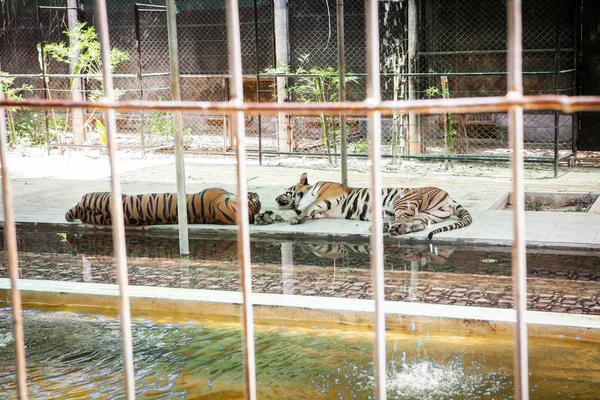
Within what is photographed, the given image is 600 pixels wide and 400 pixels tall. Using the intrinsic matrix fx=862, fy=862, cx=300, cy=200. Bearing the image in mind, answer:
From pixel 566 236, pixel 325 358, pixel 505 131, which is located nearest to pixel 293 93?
pixel 505 131

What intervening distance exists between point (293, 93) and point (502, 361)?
Answer: 952 cm

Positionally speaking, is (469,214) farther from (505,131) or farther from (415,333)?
(505,131)

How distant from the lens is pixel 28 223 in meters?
8.84

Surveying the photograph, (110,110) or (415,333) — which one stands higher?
(110,110)

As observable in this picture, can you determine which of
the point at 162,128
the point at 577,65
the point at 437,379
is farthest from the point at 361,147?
the point at 437,379

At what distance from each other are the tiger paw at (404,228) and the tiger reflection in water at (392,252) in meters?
0.28

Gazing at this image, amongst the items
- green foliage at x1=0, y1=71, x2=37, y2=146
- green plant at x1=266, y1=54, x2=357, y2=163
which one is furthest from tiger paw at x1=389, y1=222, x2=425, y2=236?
green foliage at x1=0, y1=71, x2=37, y2=146

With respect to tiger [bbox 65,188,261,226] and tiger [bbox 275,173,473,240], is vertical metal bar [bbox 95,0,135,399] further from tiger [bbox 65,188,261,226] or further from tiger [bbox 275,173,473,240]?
tiger [bbox 65,188,261,226]

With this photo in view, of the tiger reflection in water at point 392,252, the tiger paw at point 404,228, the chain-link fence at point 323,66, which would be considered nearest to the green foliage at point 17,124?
the chain-link fence at point 323,66

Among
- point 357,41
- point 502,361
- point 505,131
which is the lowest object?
point 502,361

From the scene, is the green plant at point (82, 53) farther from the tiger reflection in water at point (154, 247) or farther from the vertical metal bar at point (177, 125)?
the vertical metal bar at point (177, 125)

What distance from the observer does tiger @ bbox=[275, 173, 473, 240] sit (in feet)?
26.3

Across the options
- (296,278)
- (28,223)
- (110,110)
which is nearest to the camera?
(110,110)

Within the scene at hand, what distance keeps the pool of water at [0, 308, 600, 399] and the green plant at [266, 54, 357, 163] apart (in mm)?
6818
